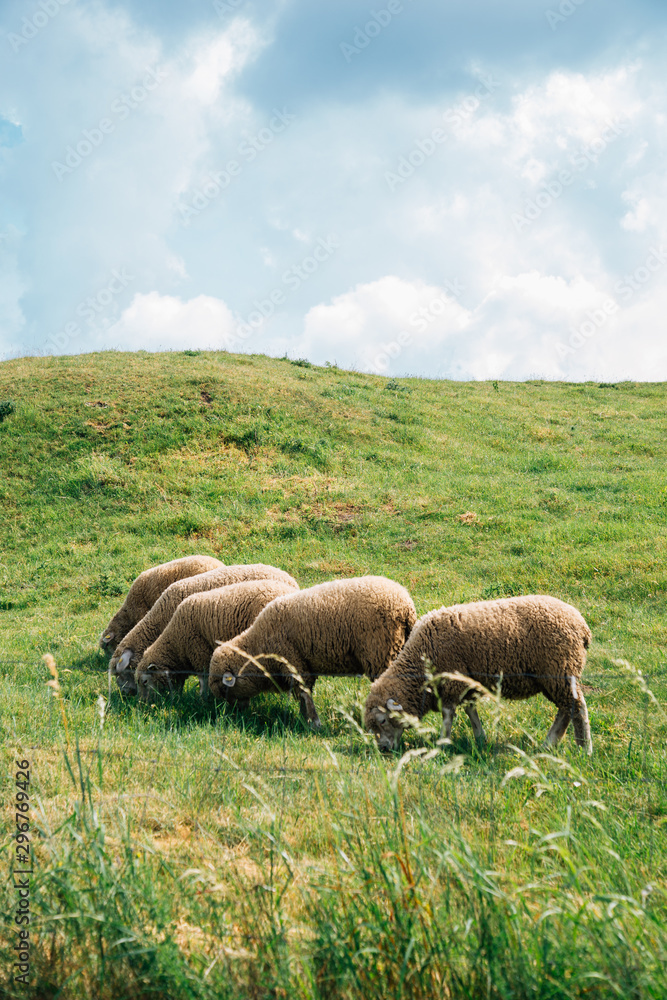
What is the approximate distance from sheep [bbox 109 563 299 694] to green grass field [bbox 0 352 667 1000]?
0.52 meters

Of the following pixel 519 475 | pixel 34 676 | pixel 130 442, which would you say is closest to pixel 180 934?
pixel 34 676

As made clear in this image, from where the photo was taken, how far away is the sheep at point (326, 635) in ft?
23.8

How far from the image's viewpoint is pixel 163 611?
9.50 meters

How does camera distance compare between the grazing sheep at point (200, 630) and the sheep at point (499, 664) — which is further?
the grazing sheep at point (200, 630)

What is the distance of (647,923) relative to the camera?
7.40 ft

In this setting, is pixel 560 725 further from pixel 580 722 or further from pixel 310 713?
pixel 310 713

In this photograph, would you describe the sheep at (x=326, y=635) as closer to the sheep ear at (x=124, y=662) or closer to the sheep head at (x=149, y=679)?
the sheep head at (x=149, y=679)

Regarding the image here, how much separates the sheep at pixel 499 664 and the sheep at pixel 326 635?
0.76 meters

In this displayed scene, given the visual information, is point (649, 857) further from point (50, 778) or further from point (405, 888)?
point (50, 778)

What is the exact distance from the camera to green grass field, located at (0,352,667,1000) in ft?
7.57

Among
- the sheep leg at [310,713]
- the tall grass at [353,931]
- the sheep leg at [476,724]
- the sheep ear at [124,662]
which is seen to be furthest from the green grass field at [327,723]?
the sheep ear at [124,662]

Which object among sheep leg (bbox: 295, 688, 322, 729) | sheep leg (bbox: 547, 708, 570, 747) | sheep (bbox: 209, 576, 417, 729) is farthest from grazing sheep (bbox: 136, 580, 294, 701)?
sheep leg (bbox: 547, 708, 570, 747)

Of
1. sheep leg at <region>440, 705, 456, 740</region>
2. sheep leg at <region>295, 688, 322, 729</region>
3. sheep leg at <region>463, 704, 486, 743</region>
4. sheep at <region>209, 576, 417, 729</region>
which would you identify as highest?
sheep at <region>209, 576, 417, 729</region>

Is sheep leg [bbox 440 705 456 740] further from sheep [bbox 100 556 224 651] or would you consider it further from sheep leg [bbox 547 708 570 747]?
sheep [bbox 100 556 224 651]
